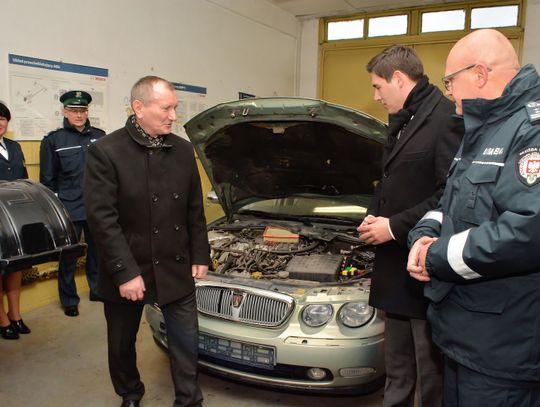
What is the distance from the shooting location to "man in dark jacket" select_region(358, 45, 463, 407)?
192cm

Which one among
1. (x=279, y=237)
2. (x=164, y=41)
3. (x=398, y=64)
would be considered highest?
(x=164, y=41)

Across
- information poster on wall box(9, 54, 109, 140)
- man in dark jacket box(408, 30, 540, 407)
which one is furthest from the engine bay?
information poster on wall box(9, 54, 109, 140)

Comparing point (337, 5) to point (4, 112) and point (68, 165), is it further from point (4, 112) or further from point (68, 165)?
point (4, 112)

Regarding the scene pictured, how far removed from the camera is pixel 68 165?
A: 157 inches

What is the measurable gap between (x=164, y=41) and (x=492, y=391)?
498 centimetres

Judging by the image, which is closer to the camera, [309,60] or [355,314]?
[355,314]

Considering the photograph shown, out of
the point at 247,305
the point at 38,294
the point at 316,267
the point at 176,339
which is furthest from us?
the point at 38,294

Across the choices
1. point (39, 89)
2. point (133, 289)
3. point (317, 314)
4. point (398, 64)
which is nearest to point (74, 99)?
point (39, 89)

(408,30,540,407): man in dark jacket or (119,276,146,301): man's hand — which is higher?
(408,30,540,407): man in dark jacket

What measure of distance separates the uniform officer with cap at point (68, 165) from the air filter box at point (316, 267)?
2.15 meters

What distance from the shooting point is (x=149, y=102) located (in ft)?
7.08

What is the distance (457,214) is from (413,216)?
1.44 feet

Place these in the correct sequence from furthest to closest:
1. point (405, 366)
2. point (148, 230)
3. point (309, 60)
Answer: point (309, 60) → point (148, 230) → point (405, 366)

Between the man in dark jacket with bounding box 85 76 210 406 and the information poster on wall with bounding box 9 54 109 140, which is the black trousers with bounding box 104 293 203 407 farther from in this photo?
the information poster on wall with bounding box 9 54 109 140
